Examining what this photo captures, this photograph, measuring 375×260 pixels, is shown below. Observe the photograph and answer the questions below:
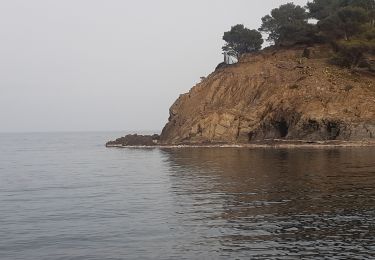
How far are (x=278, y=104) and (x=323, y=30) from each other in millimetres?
28478

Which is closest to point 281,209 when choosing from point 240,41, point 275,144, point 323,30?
point 275,144

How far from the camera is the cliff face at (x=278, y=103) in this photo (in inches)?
3713

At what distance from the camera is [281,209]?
29.7 m

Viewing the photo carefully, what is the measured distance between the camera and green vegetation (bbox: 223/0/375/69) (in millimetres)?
106750

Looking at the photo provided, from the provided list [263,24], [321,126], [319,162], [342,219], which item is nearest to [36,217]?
[342,219]

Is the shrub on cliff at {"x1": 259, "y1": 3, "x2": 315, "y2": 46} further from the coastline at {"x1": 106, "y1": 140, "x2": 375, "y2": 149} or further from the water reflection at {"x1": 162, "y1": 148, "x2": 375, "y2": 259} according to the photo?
the water reflection at {"x1": 162, "y1": 148, "x2": 375, "y2": 259}

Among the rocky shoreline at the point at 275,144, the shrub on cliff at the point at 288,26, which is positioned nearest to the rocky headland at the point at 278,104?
the rocky shoreline at the point at 275,144

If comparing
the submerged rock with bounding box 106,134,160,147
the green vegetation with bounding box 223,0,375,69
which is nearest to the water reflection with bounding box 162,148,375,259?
the green vegetation with bounding box 223,0,375,69

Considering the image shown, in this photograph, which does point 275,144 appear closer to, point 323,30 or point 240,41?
point 323,30

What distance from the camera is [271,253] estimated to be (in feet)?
65.7

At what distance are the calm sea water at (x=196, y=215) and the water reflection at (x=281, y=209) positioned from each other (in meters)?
0.05

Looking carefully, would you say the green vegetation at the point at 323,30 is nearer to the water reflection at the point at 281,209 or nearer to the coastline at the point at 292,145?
the coastline at the point at 292,145

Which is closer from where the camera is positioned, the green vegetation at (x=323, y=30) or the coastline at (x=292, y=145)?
the coastline at (x=292, y=145)

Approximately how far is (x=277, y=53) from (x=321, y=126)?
3193 centimetres
